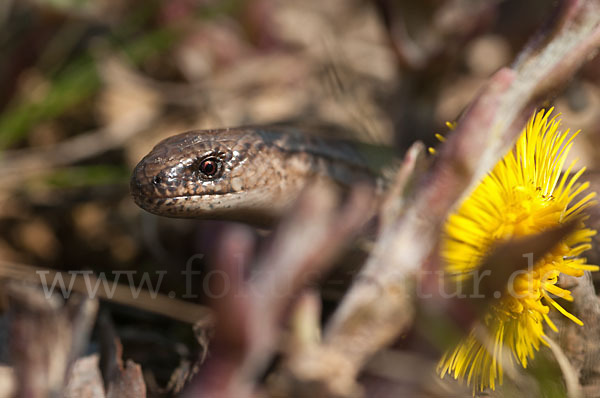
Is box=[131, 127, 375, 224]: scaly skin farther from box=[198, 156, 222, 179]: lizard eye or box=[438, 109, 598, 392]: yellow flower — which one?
box=[438, 109, 598, 392]: yellow flower

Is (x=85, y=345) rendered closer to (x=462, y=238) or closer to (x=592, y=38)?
(x=462, y=238)

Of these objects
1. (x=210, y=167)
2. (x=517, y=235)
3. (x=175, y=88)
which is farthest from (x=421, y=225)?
(x=175, y=88)

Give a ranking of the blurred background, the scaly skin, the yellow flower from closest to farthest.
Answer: the yellow flower → the scaly skin → the blurred background

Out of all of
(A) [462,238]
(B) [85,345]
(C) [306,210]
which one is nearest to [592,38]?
(A) [462,238]

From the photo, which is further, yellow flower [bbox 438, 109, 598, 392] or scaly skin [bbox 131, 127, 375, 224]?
scaly skin [bbox 131, 127, 375, 224]

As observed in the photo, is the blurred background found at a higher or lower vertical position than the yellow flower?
higher

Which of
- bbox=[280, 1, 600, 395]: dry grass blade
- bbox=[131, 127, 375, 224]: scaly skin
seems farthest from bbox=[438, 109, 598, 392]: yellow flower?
bbox=[131, 127, 375, 224]: scaly skin

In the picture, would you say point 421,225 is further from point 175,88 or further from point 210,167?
point 175,88

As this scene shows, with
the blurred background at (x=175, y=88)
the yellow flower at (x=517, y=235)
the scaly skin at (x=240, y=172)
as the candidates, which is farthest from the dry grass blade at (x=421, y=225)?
the blurred background at (x=175, y=88)
